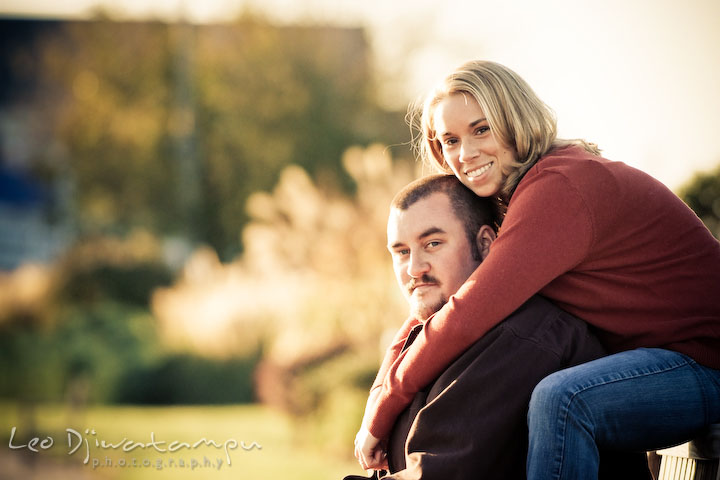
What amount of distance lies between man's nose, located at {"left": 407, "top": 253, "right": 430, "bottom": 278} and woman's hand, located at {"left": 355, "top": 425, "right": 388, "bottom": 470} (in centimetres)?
60

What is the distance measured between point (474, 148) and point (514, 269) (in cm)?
65

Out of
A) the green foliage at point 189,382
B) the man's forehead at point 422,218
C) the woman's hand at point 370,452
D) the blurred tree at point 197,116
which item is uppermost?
the blurred tree at point 197,116

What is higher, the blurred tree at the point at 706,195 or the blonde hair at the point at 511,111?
the blurred tree at the point at 706,195

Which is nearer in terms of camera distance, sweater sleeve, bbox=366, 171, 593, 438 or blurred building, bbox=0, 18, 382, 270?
sweater sleeve, bbox=366, 171, 593, 438

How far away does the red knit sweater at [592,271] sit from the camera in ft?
8.19

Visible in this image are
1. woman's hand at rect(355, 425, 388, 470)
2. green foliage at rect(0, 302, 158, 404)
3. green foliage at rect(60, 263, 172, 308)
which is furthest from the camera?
green foliage at rect(60, 263, 172, 308)

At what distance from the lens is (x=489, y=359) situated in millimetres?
2412

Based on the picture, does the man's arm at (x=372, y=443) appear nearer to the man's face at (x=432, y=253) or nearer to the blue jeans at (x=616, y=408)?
the man's face at (x=432, y=253)

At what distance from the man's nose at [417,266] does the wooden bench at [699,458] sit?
1080mm

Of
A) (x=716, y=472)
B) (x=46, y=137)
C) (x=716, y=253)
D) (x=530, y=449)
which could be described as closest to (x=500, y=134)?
(x=716, y=253)

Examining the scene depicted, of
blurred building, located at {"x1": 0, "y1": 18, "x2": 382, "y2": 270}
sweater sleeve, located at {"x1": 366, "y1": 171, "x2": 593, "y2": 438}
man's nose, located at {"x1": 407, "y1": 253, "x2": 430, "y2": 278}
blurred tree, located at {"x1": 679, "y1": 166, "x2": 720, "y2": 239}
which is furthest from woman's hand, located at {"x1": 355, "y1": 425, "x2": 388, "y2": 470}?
blurred building, located at {"x1": 0, "y1": 18, "x2": 382, "y2": 270}

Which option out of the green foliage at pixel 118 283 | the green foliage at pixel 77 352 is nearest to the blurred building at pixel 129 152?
the green foliage at pixel 118 283

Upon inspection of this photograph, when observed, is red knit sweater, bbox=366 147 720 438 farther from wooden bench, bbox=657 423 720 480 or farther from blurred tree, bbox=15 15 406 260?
blurred tree, bbox=15 15 406 260

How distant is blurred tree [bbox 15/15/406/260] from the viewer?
12.8 meters
